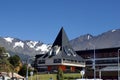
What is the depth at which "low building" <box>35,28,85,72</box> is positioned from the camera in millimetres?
164000

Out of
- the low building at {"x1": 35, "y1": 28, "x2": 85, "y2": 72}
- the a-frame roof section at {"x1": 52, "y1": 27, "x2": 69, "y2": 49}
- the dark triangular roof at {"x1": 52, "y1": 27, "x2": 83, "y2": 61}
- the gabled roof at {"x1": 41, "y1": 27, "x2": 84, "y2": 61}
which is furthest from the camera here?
the a-frame roof section at {"x1": 52, "y1": 27, "x2": 69, "y2": 49}

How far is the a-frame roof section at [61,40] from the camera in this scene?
18207 centimetres

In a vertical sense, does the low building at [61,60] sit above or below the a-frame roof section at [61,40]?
below

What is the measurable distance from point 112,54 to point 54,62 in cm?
2753

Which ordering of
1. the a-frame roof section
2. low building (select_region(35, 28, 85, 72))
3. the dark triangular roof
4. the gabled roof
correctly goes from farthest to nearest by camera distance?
the a-frame roof section
the dark triangular roof
the gabled roof
low building (select_region(35, 28, 85, 72))

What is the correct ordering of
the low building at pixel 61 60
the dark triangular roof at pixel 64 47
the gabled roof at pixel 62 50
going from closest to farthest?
the low building at pixel 61 60 → the gabled roof at pixel 62 50 → the dark triangular roof at pixel 64 47

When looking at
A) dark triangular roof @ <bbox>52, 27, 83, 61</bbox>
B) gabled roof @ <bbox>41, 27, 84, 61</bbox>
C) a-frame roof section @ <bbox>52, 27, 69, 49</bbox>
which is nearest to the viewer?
gabled roof @ <bbox>41, 27, 84, 61</bbox>

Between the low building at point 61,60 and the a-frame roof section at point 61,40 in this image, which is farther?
the a-frame roof section at point 61,40

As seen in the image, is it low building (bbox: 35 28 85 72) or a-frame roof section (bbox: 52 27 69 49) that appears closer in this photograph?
low building (bbox: 35 28 85 72)

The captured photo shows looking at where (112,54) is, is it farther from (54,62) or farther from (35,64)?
(35,64)

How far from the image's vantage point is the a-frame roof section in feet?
597

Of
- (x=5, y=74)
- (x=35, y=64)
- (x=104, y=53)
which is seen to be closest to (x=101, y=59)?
(x=104, y=53)

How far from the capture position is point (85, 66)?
178000 millimetres

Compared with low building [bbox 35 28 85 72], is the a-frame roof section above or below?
above
